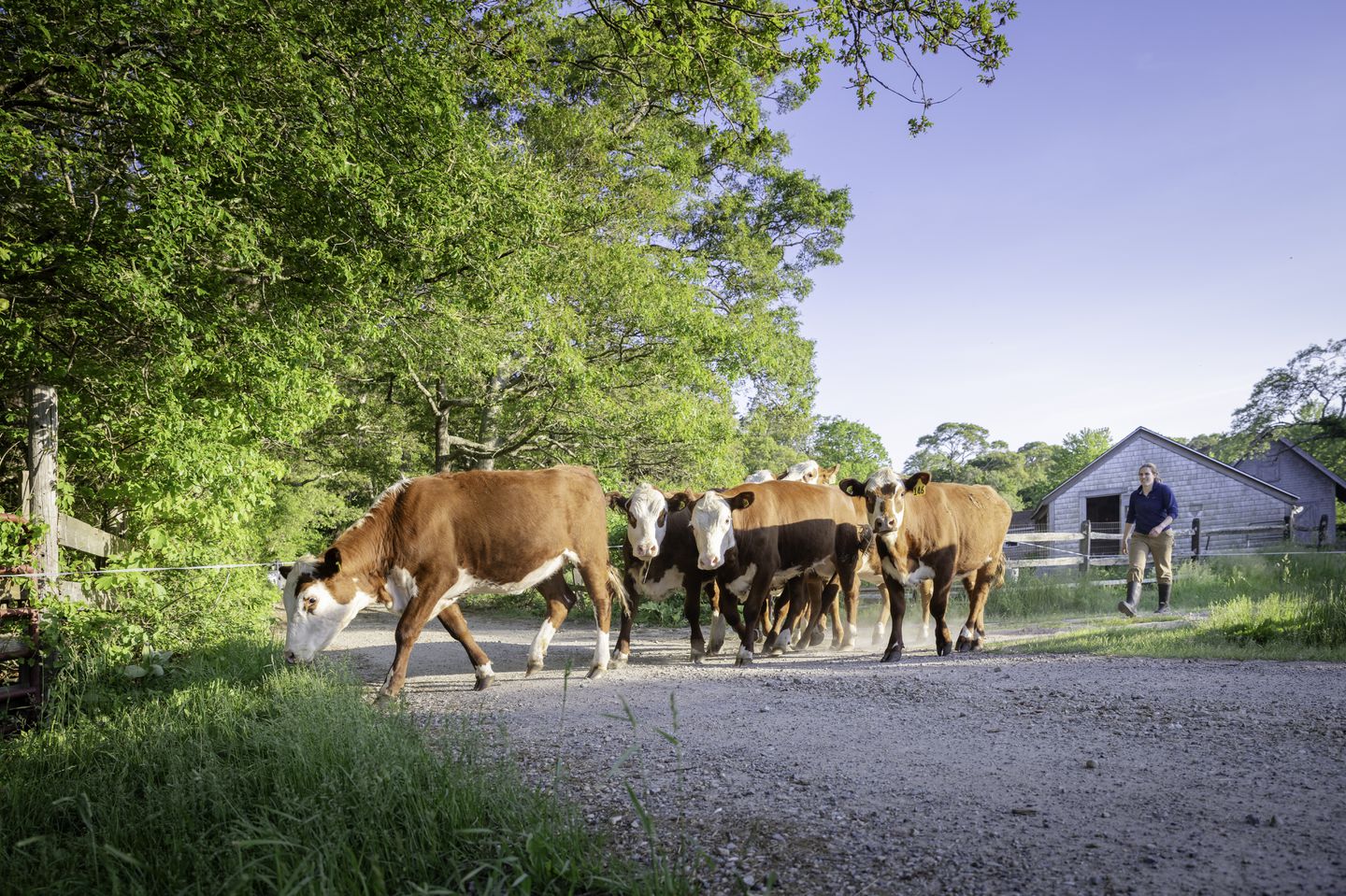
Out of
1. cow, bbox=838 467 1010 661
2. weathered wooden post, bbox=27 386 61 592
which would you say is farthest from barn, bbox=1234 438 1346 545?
weathered wooden post, bbox=27 386 61 592

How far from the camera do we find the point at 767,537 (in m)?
9.45

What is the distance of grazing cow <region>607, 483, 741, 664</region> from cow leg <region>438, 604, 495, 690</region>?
195 centimetres

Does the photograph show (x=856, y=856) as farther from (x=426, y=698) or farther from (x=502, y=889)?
(x=426, y=698)

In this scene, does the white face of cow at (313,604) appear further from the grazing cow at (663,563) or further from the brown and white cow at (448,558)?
the grazing cow at (663,563)

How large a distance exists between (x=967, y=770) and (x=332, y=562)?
537cm

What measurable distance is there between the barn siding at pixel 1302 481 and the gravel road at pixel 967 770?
2962 centimetres

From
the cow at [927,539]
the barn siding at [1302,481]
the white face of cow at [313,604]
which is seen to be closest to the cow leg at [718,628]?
the cow at [927,539]

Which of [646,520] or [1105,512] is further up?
[646,520]

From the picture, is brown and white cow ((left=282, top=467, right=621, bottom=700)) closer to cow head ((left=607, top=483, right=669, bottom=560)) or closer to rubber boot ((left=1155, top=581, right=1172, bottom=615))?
cow head ((left=607, top=483, right=669, bottom=560))

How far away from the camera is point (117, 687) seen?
6.89 m

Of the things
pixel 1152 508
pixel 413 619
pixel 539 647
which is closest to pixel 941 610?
pixel 539 647

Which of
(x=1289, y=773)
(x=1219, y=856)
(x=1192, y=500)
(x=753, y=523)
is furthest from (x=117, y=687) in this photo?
(x=1192, y=500)

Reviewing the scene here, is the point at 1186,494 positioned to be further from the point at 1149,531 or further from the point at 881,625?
the point at 881,625

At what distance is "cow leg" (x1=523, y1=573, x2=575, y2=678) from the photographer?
831cm
